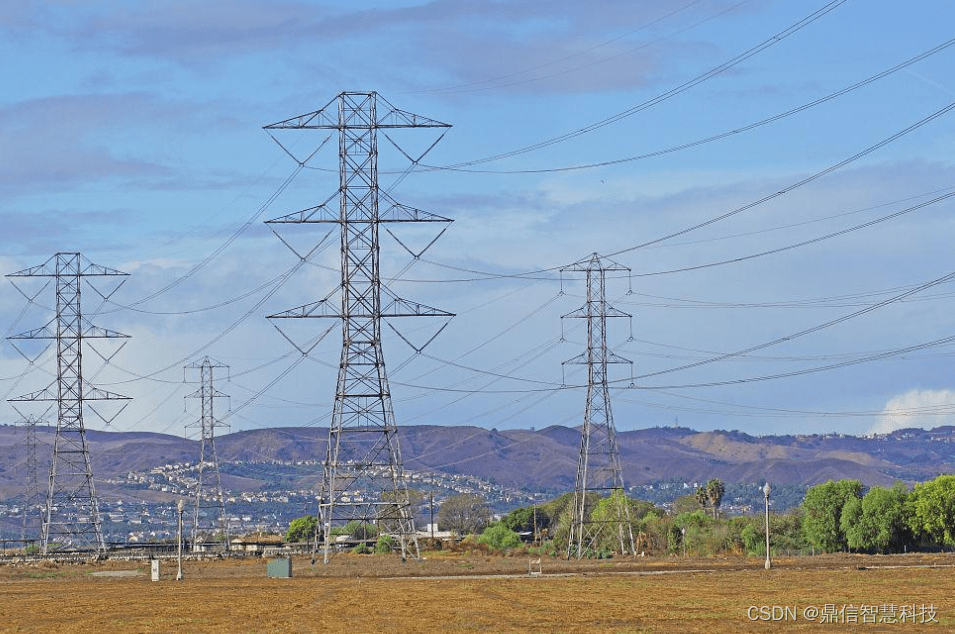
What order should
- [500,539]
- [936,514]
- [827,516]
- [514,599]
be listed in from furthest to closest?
[500,539], [827,516], [936,514], [514,599]

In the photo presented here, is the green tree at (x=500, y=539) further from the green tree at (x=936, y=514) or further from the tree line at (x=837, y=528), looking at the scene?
the green tree at (x=936, y=514)

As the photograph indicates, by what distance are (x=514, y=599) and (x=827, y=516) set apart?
271ft

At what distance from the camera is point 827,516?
136 meters

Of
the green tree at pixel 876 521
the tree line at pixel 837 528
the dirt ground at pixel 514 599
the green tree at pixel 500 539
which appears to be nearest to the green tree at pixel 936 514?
the tree line at pixel 837 528

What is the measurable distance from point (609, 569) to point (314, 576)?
17.5m

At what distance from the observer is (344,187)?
3661 inches

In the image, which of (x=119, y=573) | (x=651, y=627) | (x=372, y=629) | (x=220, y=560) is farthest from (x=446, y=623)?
(x=220, y=560)

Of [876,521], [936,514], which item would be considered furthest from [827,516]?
[936,514]

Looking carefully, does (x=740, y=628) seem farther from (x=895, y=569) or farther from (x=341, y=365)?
(x=341, y=365)

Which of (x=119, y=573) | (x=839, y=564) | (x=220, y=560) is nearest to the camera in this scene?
(x=839, y=564)

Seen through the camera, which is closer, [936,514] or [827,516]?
[936,514]

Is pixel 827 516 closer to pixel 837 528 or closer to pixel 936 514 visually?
pixel 837 528

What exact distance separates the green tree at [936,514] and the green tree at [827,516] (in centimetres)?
616

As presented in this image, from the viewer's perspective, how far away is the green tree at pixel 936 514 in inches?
5108
